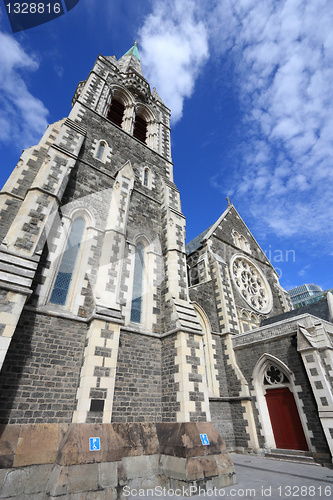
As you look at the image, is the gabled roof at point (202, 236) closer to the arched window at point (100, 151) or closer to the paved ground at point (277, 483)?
the arched window at point (100, 151)

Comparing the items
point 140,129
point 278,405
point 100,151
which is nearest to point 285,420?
point 278,405

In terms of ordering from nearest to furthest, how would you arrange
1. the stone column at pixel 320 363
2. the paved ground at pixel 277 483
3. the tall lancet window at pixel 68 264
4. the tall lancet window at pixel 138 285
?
the paved ground at pixel 277 483
the tall lancet window at pixel 68 264
the stone column at pixel 320 363
the tall lancet window at pixel 138 285

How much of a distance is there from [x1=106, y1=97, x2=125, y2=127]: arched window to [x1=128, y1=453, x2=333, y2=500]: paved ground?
54.3 ft

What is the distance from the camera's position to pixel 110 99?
1515cm

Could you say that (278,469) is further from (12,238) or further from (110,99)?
(110,99)

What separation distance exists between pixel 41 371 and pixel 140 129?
15.3m

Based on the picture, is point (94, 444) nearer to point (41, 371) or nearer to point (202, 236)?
point (41, 371)

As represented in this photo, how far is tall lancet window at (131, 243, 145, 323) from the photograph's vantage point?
875cm

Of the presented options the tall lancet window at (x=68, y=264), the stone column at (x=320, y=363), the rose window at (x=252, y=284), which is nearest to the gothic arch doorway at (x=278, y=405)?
the stone column at (x=320, y=363)

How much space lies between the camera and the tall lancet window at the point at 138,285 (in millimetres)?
8750

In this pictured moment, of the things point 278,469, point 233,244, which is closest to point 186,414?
point 278,469

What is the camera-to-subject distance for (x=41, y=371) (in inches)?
236

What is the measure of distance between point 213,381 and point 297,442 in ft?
12.1

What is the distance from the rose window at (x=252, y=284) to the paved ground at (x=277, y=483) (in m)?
9.12
